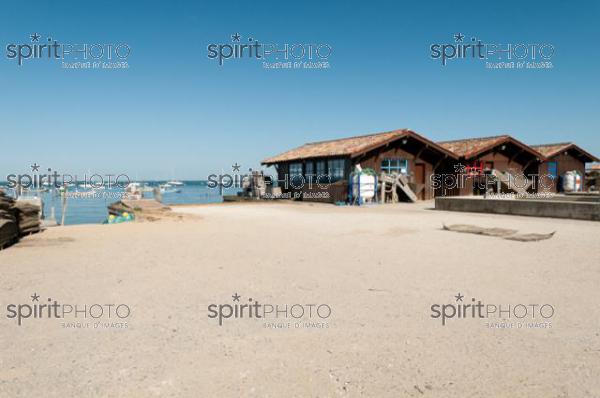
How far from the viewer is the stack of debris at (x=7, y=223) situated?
915 cm

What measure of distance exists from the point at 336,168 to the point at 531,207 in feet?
41.5

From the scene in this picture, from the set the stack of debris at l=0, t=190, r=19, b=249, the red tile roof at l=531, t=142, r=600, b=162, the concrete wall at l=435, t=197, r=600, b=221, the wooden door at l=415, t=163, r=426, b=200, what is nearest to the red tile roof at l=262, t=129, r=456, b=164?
the wooden door at l=415, t=163, r=426, b=200

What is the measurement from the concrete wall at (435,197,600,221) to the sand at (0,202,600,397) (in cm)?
573

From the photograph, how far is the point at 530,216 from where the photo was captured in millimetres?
15445

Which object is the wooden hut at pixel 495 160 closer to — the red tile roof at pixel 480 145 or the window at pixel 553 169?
the red tile roof at pixel 480 145

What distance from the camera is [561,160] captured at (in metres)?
33.7

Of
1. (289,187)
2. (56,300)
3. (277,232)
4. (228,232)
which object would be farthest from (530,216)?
(289,187)

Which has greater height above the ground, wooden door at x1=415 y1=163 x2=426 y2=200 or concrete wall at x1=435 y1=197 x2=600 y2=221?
wooden door at x1=415 y1=163 x2=426 y2=200

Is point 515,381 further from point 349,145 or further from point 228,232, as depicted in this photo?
point 349,145

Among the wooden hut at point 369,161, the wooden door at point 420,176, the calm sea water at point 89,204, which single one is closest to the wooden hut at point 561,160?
the wooden hut at point 369,161

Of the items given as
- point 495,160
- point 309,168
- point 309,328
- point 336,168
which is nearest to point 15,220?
point 309,328

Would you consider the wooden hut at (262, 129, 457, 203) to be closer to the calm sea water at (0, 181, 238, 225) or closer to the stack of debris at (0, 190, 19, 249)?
the calm sea water at (0, 181, 238, 225)

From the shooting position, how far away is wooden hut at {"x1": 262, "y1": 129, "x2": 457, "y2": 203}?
81.9 ft

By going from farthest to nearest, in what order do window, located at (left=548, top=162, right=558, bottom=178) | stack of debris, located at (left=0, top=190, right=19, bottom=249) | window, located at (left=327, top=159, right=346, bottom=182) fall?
window, located at (left=548, top=162, right=558, bottom=178) → window, located at (left=327, top=159, right=346, bottom=182) → stack of debris, located at (left=0, top=190, right=19, bottom=249)
